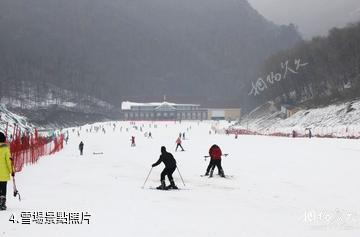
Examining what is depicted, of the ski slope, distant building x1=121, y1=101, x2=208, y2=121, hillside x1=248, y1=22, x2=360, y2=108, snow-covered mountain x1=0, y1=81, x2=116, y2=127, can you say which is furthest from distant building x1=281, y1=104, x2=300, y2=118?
snow-covered mountain x1=0, y1=81, x2=116, y2=127

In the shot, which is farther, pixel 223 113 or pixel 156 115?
pixel 223 113

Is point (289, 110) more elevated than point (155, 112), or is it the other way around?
point (155, 112)

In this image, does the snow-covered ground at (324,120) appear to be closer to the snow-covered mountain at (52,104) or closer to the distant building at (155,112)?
the distant building at (155,112)

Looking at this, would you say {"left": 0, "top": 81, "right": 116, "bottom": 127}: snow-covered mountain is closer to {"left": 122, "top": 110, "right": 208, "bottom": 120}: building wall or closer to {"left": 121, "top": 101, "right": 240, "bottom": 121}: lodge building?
{"left": 122, "top": 110, "right": 208, "bottom": 120}: building wall

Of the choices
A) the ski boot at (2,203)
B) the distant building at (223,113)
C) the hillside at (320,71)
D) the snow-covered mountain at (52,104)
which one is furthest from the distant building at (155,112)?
Answer: the ski boot at (2,203)

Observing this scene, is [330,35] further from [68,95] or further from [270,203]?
[68,95]

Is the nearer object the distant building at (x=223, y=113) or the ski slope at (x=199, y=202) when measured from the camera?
the ski slope at (x=199, y=202)

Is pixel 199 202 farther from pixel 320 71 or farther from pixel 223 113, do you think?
pixel 223 113

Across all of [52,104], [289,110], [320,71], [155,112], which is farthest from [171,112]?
[320,71]

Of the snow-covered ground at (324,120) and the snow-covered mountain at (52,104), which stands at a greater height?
the snow-covered mountain at (52,104)

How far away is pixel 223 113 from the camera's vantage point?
522ft

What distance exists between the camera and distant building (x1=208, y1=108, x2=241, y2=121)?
158750 mm

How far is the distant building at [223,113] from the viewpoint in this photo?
6250 inches

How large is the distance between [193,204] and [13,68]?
194 metres
